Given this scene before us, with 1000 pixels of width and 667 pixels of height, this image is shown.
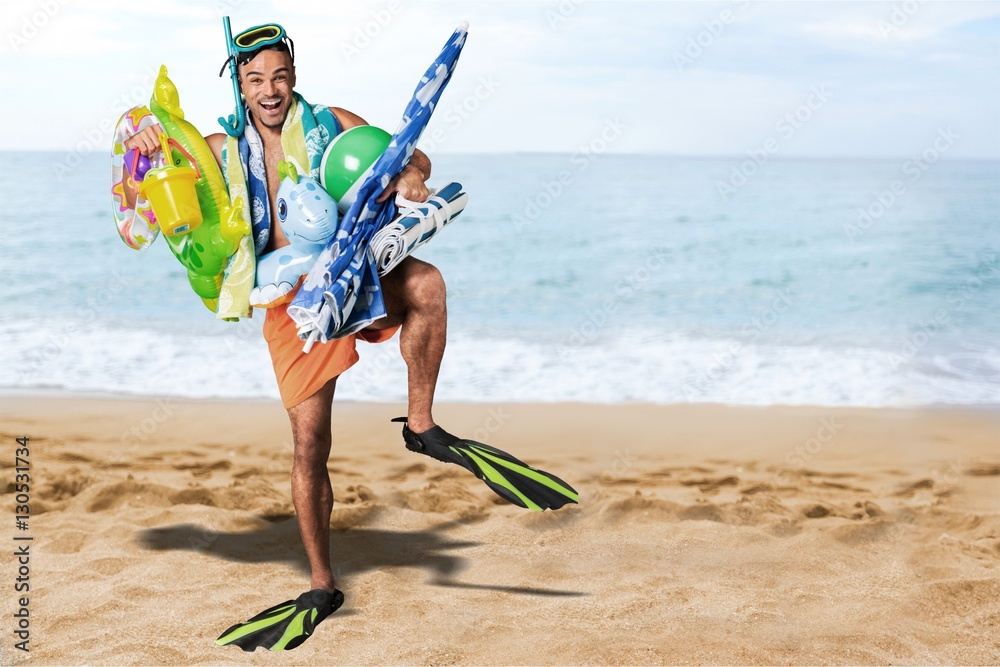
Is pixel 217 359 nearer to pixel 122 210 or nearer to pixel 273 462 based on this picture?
pixel 273 462

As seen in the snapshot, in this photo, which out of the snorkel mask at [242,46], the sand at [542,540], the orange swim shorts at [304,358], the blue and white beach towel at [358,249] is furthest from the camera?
the sand at [542,540]

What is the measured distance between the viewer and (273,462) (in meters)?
5.62

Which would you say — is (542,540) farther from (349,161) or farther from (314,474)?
(349,161)

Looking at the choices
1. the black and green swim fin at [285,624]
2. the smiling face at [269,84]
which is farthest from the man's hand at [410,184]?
the black and green swim fin at [285,624]

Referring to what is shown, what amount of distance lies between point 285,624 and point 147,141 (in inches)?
67.5

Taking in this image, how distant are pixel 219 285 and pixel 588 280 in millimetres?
8500

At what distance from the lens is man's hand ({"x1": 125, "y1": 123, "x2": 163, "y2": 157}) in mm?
3316

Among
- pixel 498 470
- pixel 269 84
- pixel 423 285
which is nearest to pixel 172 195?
pixel 269 84

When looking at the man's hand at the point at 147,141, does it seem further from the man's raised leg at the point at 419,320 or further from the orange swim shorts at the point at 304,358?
the man's raised leg at the point at 419,320

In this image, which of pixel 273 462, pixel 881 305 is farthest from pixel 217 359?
pixel 881 305

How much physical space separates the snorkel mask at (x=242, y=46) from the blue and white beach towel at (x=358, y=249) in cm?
52

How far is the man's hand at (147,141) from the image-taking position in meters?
3.32

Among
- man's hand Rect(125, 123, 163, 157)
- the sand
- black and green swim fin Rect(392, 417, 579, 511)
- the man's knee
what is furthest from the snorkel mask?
the sand

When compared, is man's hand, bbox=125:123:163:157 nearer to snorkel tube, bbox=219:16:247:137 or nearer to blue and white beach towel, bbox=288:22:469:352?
snorkel tube, bbox=219:16:247:137
